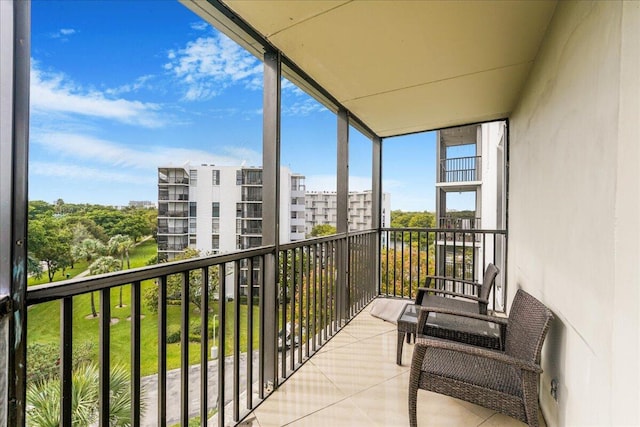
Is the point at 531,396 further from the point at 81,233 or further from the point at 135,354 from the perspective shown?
the point at 81,233

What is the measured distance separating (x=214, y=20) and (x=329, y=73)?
3.02 ft

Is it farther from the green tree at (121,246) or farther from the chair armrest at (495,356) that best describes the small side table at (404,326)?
the green tree at (121,246)

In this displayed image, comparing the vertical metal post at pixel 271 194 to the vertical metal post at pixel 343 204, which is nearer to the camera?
the vertical metal post at pixel 271 194

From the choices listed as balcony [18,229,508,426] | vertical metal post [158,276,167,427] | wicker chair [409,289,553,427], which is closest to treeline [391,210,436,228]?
balcony [18,229,508,426]

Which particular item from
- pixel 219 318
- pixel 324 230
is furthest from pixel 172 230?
pixel 324 230

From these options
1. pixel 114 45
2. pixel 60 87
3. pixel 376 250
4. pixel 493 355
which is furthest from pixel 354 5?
pixel 114 45

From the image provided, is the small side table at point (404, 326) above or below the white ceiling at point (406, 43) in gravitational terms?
below

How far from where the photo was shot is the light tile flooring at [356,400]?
170cm

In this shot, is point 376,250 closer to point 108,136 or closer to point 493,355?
point 493,355

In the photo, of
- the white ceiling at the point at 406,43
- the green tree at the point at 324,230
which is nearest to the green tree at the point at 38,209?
the white ceiling at the point at 406,43

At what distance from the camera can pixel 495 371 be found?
159 cm

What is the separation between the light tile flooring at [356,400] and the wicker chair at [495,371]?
0.96ft

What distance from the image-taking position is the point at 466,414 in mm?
1759

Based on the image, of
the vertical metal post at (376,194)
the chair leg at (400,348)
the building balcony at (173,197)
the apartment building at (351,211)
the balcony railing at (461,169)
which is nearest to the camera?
the chair leg at (400,348)
